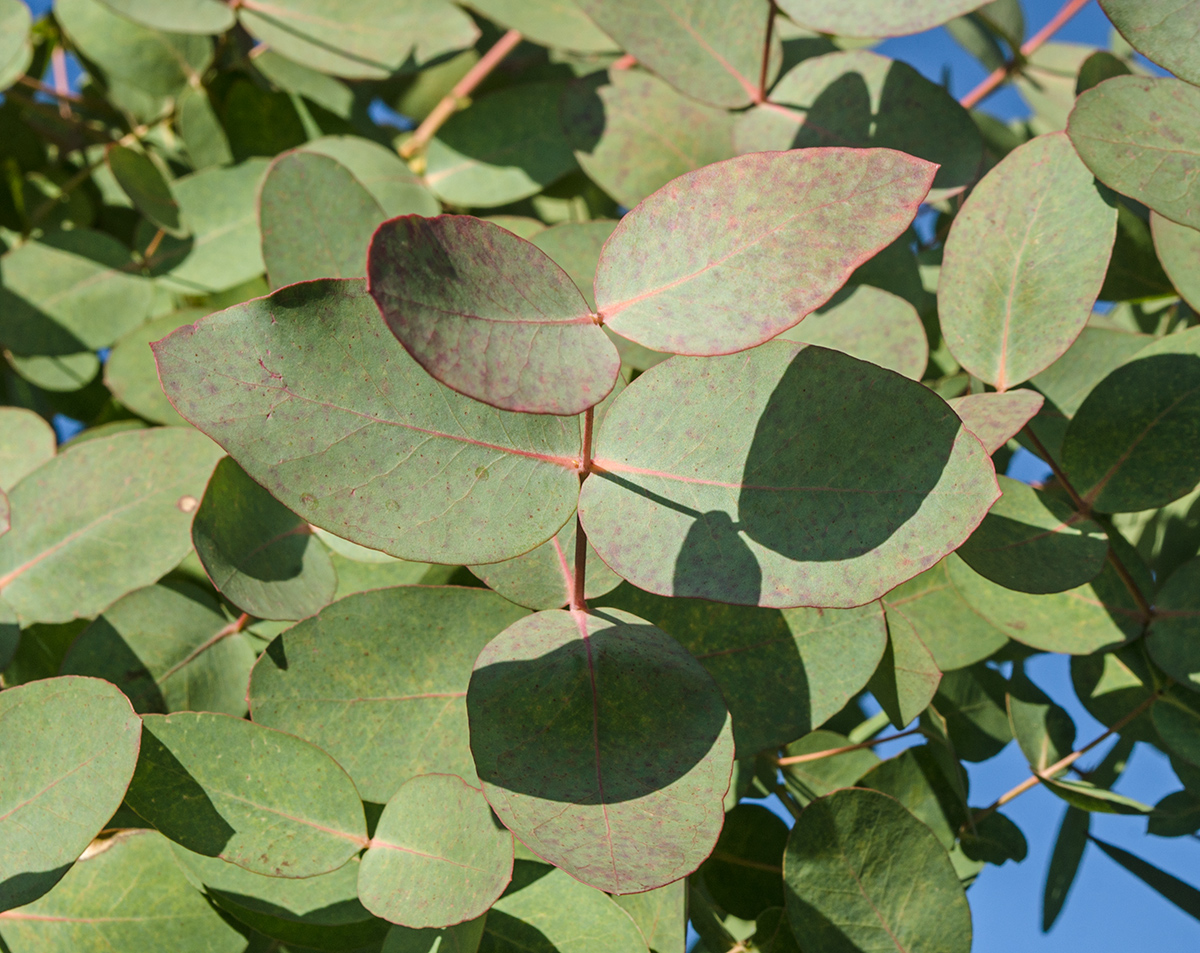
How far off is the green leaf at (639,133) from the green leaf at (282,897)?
430 mm

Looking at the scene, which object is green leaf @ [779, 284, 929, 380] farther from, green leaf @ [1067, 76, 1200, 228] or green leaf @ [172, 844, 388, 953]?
green leaf @ [172, 844, 388, 953]

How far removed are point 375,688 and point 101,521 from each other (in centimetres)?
21

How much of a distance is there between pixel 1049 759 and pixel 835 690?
214mm

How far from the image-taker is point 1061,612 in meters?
0.52

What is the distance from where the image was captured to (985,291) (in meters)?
0.49

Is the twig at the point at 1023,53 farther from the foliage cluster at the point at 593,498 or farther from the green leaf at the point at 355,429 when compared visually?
the green leaf at the point at 355,429

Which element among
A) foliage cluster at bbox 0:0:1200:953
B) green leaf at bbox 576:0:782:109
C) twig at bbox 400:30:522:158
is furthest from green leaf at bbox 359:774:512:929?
twig at bbox 400:30:522:158

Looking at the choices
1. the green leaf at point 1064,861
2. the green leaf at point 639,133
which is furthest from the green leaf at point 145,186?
the green leaf at point 1064,861

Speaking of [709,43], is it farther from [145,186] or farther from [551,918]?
[551,918]

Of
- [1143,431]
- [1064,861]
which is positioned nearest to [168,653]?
[1143,431]

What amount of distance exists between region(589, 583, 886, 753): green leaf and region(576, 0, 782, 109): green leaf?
322 millimetres

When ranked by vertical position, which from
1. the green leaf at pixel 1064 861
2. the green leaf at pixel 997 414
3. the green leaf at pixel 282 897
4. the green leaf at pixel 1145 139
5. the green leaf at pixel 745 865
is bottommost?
the green leaf at pixel 1064 861

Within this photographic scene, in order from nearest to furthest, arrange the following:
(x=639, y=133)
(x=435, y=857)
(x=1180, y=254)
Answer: (x=435, y=857), (x=1180, y=254), (x=639, y=133)

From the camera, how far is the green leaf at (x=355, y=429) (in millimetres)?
342
